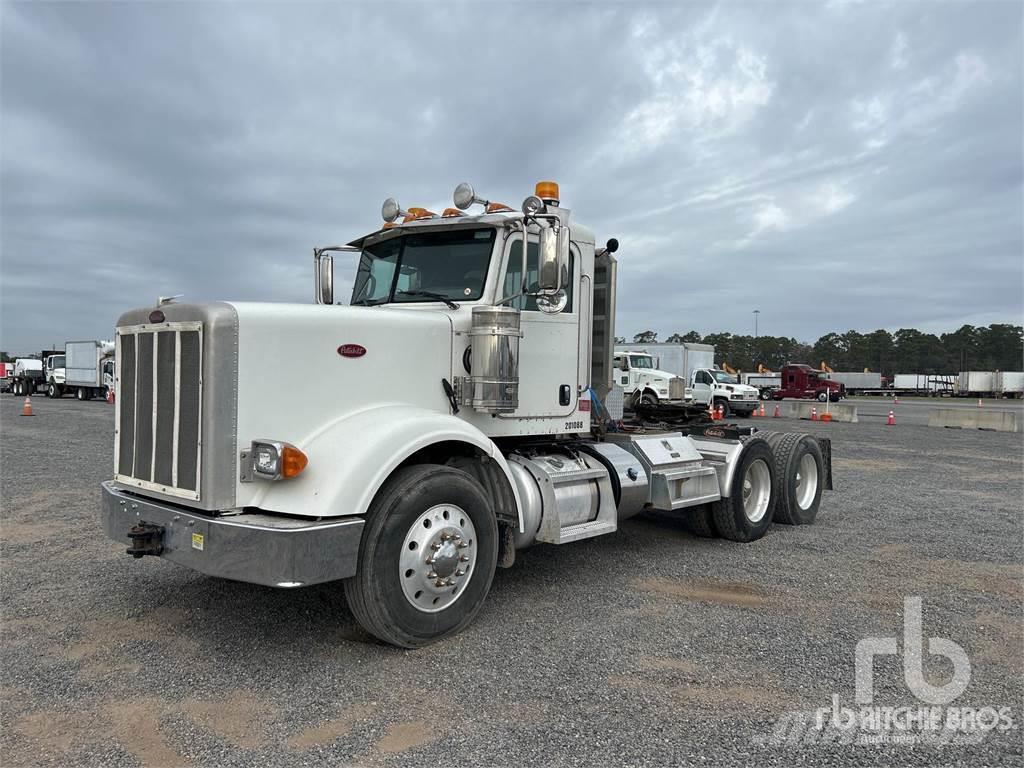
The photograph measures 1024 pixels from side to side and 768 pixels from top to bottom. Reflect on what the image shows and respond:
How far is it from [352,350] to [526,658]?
207 cm

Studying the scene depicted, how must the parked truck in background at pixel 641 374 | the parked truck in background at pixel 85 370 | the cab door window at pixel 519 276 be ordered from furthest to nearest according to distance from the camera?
the parked truck in background at pixel 85 370 < the parked truck in background at pixel 641 374 < the cab door window at pixel 519 276

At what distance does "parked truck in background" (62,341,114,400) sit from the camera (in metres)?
36.2

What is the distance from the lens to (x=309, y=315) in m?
4.17

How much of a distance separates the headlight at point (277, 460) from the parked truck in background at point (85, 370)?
35828mm

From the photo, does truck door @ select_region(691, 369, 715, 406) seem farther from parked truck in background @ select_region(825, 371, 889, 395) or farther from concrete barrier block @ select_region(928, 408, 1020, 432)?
parked truck in background @ select_region(825, 371, 889, 395)

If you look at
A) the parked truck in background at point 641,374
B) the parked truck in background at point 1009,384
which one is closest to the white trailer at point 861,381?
the parked truck in background at point 1009,384

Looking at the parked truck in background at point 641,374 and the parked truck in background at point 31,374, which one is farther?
the parked truck in background at point 31,374

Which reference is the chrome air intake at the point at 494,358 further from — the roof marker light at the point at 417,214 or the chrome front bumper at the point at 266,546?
the chrome front bumper at the point at 266,546

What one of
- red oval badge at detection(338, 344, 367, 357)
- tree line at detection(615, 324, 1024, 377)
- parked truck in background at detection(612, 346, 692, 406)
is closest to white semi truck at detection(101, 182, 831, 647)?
red oval badge at detection(338, 344, 367, 357)

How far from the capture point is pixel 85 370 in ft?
123

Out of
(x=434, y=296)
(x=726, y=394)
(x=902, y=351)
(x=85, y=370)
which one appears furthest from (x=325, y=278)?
(x=902, y=351)

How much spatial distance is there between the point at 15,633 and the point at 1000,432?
994 inches

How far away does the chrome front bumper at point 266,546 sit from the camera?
3578mm

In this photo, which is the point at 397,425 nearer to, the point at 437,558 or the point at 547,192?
the point at 437,558
